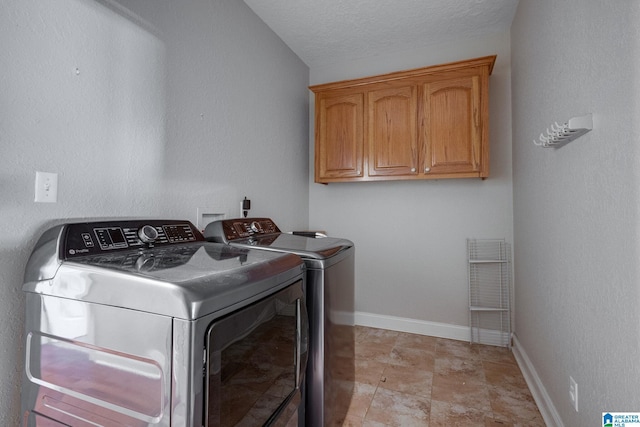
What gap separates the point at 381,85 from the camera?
284cm

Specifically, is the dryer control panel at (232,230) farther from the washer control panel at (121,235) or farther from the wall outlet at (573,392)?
the wall outlet at (573,392)

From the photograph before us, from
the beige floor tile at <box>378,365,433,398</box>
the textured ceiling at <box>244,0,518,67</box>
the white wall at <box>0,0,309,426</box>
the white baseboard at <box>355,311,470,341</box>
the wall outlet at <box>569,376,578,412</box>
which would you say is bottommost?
the beige floor tile at <box>378,365,433,398</box>

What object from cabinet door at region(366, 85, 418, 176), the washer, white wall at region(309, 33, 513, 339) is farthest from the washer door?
white wall at region(309, 33, 513, 339)

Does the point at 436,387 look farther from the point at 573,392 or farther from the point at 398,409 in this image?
the point at 573,392

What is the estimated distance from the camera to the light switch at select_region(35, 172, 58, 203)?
1113 millimetres

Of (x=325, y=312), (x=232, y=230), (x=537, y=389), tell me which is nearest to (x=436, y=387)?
(x=537, y=389)

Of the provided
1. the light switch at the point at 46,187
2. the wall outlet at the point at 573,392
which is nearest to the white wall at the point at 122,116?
the light switch at the point at 46,187

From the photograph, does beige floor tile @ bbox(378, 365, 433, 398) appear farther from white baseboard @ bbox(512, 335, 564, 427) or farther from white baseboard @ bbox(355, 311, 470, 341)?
white baseboard @ bbox(355, 311, 470, 341)

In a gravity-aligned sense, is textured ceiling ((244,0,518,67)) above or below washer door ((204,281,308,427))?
above

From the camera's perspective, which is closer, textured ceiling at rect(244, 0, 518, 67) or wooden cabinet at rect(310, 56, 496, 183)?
textured ceiling at rect(244, 0, 518, 67)

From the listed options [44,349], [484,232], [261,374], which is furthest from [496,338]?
[44,349]

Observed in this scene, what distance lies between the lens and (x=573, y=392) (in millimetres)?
1363

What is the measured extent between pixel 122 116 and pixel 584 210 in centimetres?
202

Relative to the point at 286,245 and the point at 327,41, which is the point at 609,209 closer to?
the point at 286,245
